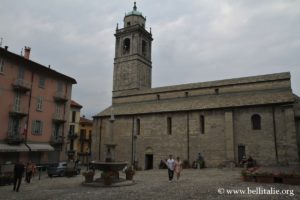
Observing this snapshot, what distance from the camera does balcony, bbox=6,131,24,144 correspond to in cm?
2344

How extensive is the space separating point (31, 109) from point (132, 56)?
67.6 ft

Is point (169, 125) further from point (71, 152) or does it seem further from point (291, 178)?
point (291, 178)

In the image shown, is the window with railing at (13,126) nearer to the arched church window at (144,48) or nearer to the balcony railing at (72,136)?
the balcony railing at (72,136)

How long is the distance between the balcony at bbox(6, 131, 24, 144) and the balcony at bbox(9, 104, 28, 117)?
1758mm

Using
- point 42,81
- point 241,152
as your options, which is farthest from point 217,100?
point 42,81

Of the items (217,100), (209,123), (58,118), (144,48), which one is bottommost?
(209,123)

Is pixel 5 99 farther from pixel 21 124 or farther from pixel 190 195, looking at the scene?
pixel 190 195

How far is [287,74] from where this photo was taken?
1177 inches

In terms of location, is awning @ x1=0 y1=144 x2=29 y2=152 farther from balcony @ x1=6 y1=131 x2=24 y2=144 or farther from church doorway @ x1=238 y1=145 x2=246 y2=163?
church doorway @ x1=238 y1=145 x2=246 y2=163

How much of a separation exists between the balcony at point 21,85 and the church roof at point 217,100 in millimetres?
12795

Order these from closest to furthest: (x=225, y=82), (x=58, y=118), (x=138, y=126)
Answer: (x=58, y=118)
(x=225, y=82)
(x=138, y=126)

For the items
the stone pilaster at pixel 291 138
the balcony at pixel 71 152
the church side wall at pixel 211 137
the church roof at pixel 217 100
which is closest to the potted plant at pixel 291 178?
the stone pilaster at pixel 291 138

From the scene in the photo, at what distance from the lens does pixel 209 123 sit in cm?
2891

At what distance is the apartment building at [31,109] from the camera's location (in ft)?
77.5
